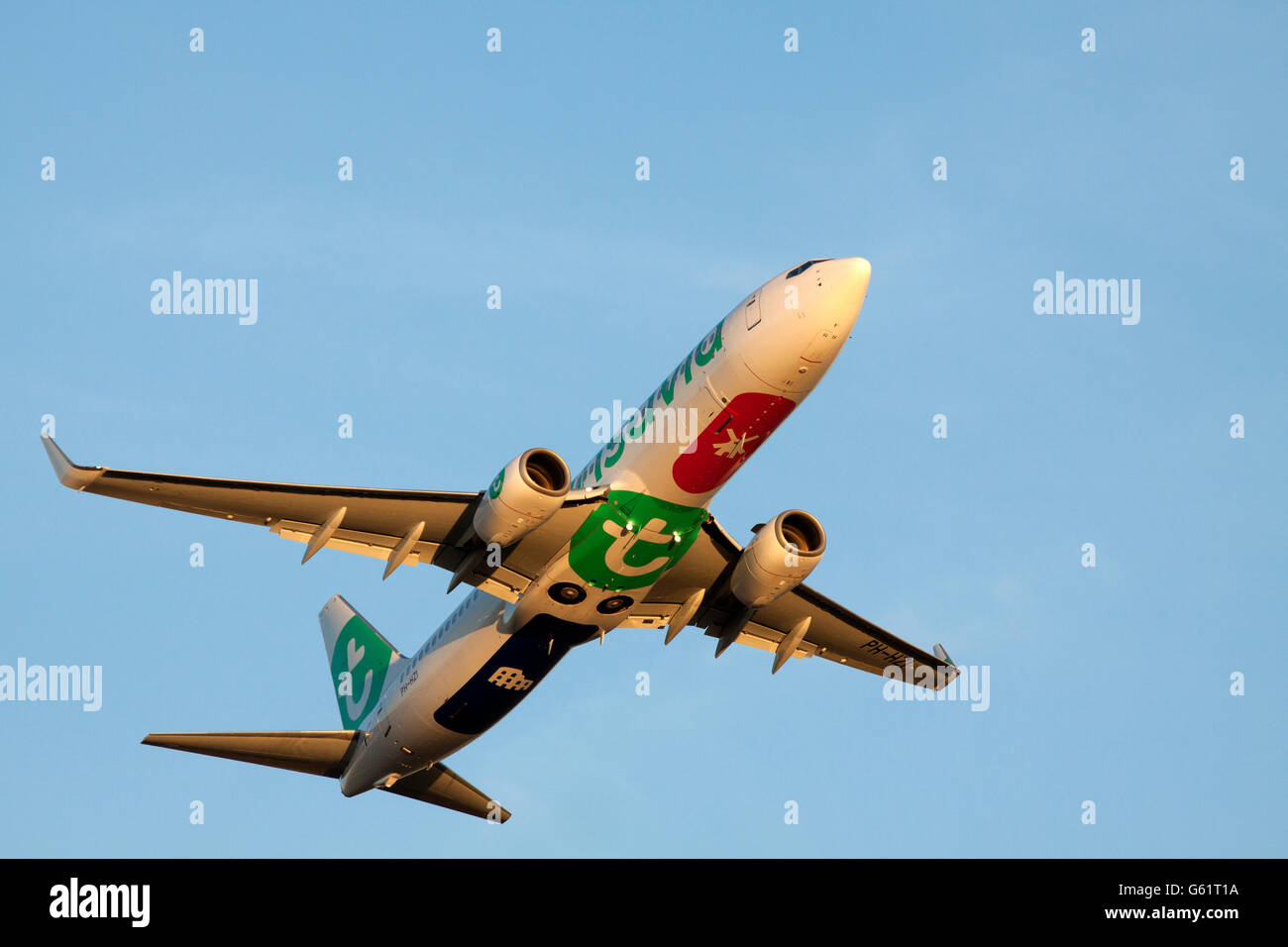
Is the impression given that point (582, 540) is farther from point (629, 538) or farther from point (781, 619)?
point (781, 619)

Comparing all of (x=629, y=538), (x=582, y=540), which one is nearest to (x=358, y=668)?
(x=582, y=540)

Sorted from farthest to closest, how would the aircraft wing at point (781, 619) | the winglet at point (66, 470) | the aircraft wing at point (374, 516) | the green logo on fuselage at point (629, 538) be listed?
the aircraft wing at point (781, 619) → the green logo on fuselage at point (629, 538) → the aircraft wing at point (374, 516) → the winglet at point (66, 470)

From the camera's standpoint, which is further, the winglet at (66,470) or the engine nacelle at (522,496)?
the engine nacelle at (522,496)

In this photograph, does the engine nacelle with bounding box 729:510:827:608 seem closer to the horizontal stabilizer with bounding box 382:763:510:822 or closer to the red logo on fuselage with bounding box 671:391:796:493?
the red logo on fuselage with bounding box 671:391:796:493

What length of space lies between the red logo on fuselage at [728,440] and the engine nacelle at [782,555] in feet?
10.7

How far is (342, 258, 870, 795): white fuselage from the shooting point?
35469mm

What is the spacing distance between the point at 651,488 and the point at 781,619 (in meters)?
11.5

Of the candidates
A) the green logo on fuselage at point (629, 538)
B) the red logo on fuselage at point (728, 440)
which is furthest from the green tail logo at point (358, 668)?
the red logo on fuselage at point (728, 440)

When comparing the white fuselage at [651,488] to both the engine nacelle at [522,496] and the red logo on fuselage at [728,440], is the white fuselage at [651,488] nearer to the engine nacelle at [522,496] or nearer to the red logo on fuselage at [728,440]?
the red logo on fuselage at [728,440]

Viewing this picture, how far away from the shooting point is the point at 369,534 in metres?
39.9

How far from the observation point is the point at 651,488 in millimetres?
37500

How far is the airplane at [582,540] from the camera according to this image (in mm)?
35969

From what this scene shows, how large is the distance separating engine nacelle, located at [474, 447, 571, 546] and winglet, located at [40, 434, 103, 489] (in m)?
9.51

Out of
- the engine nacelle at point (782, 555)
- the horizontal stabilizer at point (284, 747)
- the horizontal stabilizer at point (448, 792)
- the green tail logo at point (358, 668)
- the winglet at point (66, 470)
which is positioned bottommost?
the horizontal stabilizer at point (448, 792)
